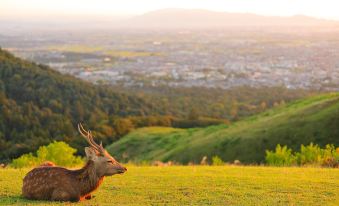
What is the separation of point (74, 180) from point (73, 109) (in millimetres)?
72511

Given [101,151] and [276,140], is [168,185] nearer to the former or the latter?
[101,151]

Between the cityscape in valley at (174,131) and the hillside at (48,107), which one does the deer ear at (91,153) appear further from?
the hillside at (48,107)

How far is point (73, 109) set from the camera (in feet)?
266

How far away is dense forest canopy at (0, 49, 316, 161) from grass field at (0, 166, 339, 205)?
40053 millimetres

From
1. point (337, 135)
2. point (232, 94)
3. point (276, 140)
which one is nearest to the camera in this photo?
point (337, 135)

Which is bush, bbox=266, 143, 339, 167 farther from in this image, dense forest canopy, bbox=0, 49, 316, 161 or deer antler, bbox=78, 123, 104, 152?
dense forest canopy, bbox=0, 49, 316, 161

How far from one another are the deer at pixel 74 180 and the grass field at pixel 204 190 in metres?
0.27

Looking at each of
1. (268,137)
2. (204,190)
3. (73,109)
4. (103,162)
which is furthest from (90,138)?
(73,109)

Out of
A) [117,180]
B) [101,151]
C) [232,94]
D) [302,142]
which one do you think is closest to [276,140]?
[302,142]

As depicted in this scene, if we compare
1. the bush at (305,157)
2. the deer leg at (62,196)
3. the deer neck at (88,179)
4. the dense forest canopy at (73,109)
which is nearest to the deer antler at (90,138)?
the deer neck at (88,179)

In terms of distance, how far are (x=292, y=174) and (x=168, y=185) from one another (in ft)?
14.5

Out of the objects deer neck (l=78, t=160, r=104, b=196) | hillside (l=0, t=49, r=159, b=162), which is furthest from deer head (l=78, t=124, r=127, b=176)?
hillside (l=0, t=49, r=159, b=162)

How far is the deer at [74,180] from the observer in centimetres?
979

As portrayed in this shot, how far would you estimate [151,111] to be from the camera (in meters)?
91.6
